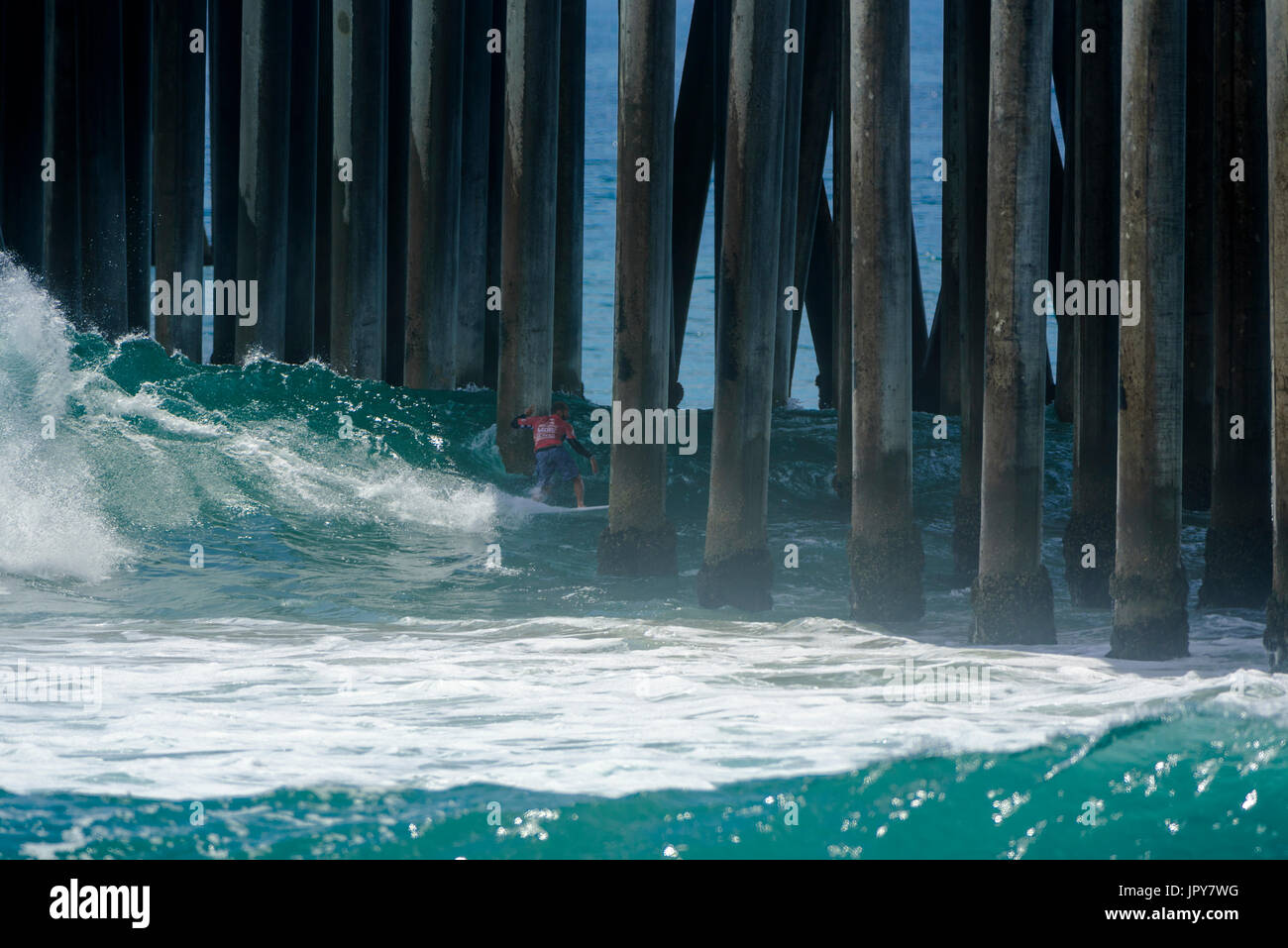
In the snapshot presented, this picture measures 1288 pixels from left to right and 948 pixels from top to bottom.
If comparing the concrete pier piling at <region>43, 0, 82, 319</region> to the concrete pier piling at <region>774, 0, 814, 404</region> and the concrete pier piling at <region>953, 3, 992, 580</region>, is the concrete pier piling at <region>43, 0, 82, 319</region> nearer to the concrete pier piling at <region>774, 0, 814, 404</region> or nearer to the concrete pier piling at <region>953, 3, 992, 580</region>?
the concrete pier piling at <region>774, 0, 814, 404</region>

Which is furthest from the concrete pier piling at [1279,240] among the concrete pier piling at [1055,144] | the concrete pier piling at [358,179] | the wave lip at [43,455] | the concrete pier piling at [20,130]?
the concrete pier piling at [20,130]

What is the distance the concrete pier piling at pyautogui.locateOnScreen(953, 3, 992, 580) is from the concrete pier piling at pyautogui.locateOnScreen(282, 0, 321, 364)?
7.76m

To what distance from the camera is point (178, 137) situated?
16.2 m

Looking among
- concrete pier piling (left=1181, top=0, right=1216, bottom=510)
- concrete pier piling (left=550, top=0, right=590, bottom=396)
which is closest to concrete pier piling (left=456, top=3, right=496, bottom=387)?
concrete pier piling (left=550, top=0, right=590, bottom=396)

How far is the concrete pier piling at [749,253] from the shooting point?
9.92 m

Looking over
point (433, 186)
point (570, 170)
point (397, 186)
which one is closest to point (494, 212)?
point (397, 186)

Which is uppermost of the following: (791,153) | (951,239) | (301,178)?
(301,178)

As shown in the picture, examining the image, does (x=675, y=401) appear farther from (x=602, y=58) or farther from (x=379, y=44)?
(x=602, y=58)

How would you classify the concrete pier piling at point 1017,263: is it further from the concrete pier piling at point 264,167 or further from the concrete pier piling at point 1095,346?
the concrete pier piling at point 264,167

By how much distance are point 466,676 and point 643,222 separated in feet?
11.4

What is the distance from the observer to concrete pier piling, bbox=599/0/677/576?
10.2m

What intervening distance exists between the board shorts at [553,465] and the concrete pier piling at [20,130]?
7103 millimetres

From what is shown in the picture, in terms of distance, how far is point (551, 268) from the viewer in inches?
495

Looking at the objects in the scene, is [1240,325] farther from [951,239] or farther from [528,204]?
[528,204]
